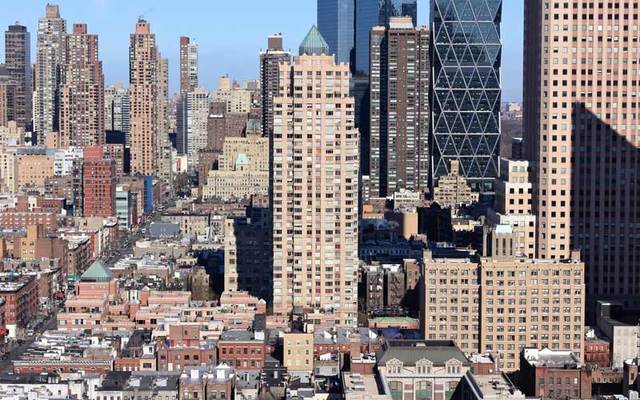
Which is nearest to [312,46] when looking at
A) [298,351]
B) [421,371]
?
[298,351]

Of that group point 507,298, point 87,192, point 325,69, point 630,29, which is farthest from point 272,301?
point 87,192

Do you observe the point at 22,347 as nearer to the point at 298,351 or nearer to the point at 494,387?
the point at 298,351

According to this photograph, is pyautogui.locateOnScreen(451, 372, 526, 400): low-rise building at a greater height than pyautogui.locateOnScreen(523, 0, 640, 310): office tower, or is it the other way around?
pyautogui.locateOnScreen(523, 0, 640, 310): office tower

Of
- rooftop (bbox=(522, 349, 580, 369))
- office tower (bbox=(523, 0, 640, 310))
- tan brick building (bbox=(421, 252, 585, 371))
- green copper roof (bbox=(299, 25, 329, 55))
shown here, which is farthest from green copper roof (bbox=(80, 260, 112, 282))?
rooftop (bbox=(522, 349, 580, 369))

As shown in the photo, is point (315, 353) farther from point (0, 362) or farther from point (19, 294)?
point (19, 294)

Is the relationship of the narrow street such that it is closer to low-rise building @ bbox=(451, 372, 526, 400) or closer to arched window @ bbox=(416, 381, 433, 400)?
arched window @ bbox=(416, 381, 433, 400)

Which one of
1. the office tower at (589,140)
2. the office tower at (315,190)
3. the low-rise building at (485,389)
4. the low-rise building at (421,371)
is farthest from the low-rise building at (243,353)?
the office tower at (589,140)

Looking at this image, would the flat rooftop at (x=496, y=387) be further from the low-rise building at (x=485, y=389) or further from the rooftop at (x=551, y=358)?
the rooftop at (x=551, y=358)

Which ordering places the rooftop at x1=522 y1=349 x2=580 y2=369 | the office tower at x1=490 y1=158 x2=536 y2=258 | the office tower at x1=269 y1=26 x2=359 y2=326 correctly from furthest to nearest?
the office tower at x1=269 y1=26 x2=359 y2=326, the office tower at x1=490 y1=158 x2=536 y2=258, the rooftop at x1=522 y1=349 x2=580 y2=369
